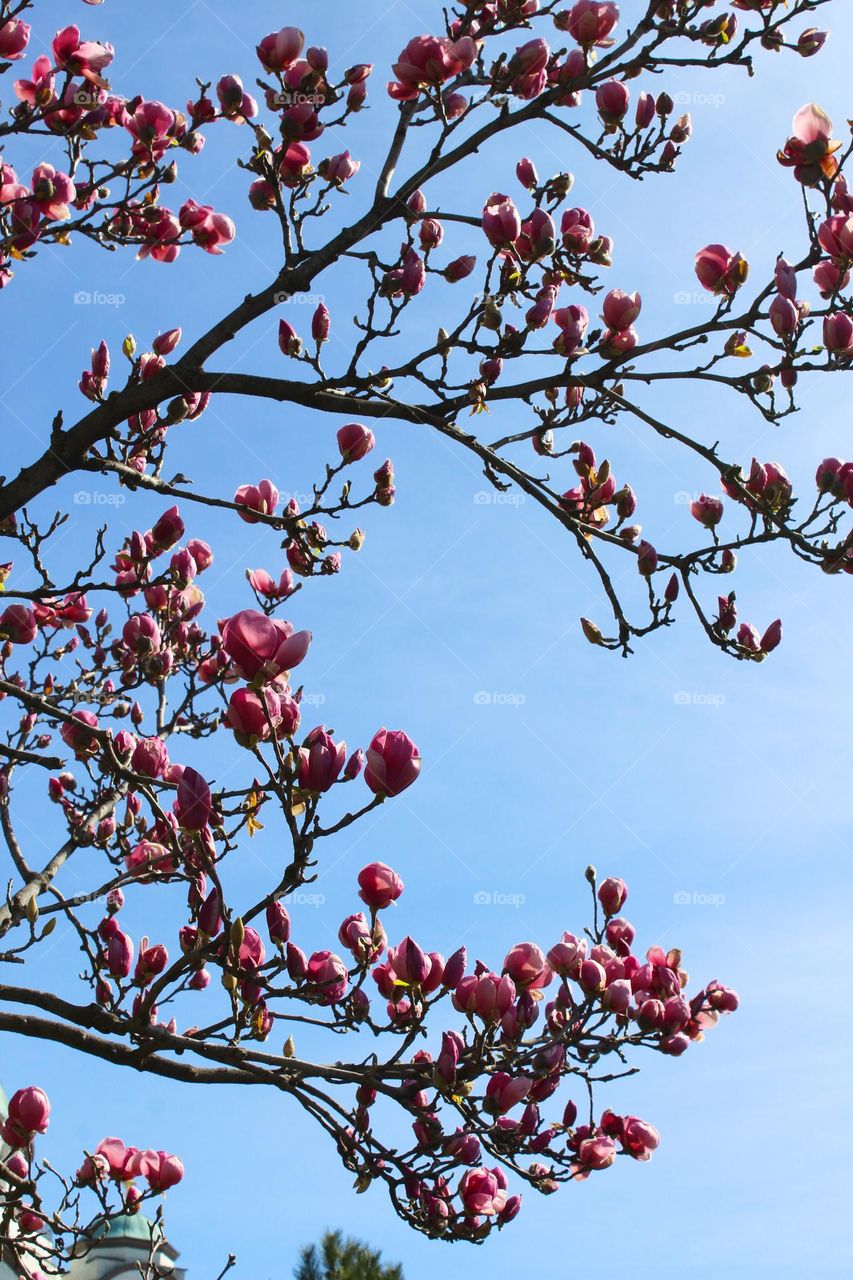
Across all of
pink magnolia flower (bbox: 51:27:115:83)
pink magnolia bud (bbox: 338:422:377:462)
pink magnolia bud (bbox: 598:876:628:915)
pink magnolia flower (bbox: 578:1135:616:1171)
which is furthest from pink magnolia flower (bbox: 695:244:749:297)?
pink magnolia flower (bbox: 578:1135:616:1171)

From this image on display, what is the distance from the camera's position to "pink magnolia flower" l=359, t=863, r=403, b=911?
7.79 ft

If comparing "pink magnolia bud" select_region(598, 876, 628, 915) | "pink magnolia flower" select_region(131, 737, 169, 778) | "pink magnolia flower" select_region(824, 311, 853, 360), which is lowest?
"pink magnolia bud" select_region(598, 876, 628, 915)

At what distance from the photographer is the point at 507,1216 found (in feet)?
9.29

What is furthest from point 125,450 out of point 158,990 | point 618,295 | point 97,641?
point 97,641

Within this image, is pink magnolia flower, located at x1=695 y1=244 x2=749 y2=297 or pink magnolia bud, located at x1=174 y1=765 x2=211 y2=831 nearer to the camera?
pink magnolia bud, located at x1=174 y1=765 x2=211 y2=831

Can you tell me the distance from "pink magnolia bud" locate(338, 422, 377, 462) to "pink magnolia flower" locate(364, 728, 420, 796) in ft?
5.05

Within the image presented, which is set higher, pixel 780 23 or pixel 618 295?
pixel 780 23

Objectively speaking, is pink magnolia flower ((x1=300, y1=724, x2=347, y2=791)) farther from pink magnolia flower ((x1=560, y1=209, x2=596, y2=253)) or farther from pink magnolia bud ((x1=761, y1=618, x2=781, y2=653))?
pink magnolia flower ((x1=560, y1=209, x2=596, y2=253))

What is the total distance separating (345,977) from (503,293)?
191cm

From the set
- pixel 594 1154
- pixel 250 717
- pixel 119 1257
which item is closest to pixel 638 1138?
pixel 594 1154

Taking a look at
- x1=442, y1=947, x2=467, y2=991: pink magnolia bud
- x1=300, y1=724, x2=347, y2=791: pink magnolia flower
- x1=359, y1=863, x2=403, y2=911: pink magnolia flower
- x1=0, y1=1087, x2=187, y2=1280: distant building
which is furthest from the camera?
x1=0, y1=1087, x2=187, y2=1280: distant building

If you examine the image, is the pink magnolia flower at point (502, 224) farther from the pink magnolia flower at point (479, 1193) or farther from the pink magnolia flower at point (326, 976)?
the pink magnolia flower at point (479, 1193)

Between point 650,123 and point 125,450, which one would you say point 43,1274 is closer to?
point 125,450

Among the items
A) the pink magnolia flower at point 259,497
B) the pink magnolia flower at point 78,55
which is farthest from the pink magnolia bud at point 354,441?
the pink magnolia flower at point 78,55
